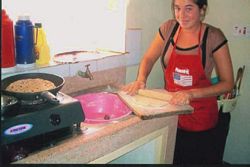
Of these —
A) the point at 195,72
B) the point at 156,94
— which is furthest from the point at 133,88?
the point at 195,72

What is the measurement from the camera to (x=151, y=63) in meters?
1.80

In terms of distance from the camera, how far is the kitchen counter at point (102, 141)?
0.93m

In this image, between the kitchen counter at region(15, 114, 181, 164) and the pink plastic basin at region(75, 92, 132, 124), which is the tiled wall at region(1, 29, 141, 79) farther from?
the kitchen counter at region(15, 114, 181, 164)

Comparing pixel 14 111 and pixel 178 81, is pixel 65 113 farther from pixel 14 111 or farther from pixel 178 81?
pixel 178 81

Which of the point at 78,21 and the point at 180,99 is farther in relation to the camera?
the point at 78,21

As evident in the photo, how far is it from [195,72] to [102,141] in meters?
0.76

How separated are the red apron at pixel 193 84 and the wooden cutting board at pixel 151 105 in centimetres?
22

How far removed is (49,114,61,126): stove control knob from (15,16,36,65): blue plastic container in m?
0.46

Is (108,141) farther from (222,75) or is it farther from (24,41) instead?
(222,75)

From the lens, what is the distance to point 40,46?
1.38 metres

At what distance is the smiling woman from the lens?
145 cm

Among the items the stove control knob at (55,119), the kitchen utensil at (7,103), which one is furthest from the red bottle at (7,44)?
the stove control knob at (55,119)

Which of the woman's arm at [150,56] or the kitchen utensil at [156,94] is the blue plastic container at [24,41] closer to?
the kitchen utensil at [156,94]

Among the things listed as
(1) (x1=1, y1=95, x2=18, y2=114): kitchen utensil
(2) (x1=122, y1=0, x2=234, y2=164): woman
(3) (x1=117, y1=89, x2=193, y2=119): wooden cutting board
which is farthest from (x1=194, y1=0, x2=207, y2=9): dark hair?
(1) (x1=1, y1=95, x2=18, y2=114): kitchen utensil
